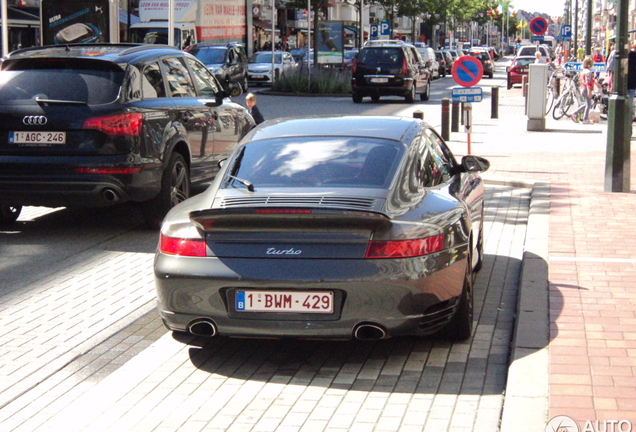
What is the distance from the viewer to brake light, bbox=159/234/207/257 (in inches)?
212

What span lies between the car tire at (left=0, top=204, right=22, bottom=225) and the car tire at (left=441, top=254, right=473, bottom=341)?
221 inches

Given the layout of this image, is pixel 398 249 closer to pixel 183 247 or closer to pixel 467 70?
pixel 183 247

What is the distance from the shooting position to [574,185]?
41.4 ft

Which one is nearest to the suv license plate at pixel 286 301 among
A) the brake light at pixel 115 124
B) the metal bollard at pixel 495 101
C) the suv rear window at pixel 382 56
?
the brake light at pixel 115 124

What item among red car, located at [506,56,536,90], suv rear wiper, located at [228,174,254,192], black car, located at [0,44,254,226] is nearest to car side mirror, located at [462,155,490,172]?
suv rear wiper, located at [228,174,254,192]

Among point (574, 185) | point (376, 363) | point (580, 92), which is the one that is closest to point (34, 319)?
point (376, 363)

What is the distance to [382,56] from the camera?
1275 inches

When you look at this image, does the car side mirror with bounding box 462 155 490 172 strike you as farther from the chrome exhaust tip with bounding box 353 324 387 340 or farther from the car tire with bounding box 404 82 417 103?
the car tire with bounding box 404 82 417 103

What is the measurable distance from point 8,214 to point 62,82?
67.1 inches

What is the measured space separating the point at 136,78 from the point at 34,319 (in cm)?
351

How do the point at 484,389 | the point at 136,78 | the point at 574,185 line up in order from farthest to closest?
the point at 574,185 → the point at 136,78 → the point at 484,389

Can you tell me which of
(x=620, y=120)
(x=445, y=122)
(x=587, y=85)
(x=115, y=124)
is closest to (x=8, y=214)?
(x=115, y=124)

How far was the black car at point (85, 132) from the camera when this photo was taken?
9062mm

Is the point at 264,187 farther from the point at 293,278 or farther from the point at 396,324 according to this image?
the point at 396,324
